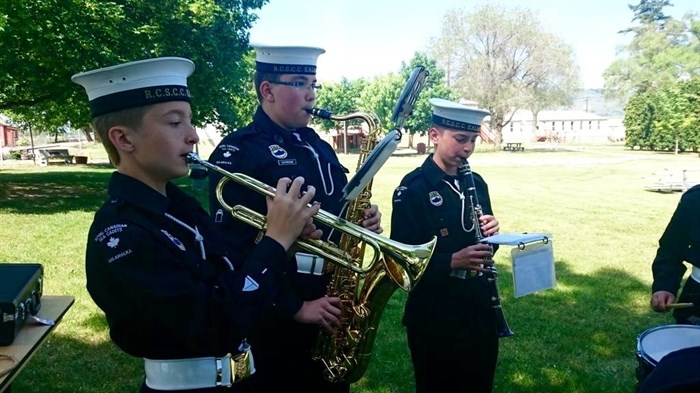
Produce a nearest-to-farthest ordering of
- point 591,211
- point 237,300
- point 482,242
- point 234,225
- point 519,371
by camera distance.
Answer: point 237,300, point 234,225, point 482,242, point 519,371, point 591,211

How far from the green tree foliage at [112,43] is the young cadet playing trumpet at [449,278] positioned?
1373cm

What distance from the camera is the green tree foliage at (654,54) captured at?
65.6m

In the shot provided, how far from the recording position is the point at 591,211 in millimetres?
17594

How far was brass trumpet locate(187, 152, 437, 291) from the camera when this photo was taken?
9.00 feet

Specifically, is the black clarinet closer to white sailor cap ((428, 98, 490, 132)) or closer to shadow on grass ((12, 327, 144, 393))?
white sailor cap ((428, 98, 490, 132))

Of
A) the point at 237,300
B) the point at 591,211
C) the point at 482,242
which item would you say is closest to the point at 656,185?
the point at 591,211

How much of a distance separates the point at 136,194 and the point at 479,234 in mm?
2418

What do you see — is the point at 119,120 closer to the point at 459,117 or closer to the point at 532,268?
the point at 459,117

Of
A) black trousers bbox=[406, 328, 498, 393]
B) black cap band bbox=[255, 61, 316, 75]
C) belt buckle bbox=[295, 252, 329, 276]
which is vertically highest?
black cap band bbox=[255, 61, 316, 75]

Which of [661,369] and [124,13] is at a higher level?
[124,13]

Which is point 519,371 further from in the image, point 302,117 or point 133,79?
point 133,79

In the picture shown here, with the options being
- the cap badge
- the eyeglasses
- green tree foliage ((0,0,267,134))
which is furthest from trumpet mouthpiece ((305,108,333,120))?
green tree foliage ((0,0,267,134))

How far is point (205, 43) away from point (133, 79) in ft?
62.3

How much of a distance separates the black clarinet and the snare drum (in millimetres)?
1019
